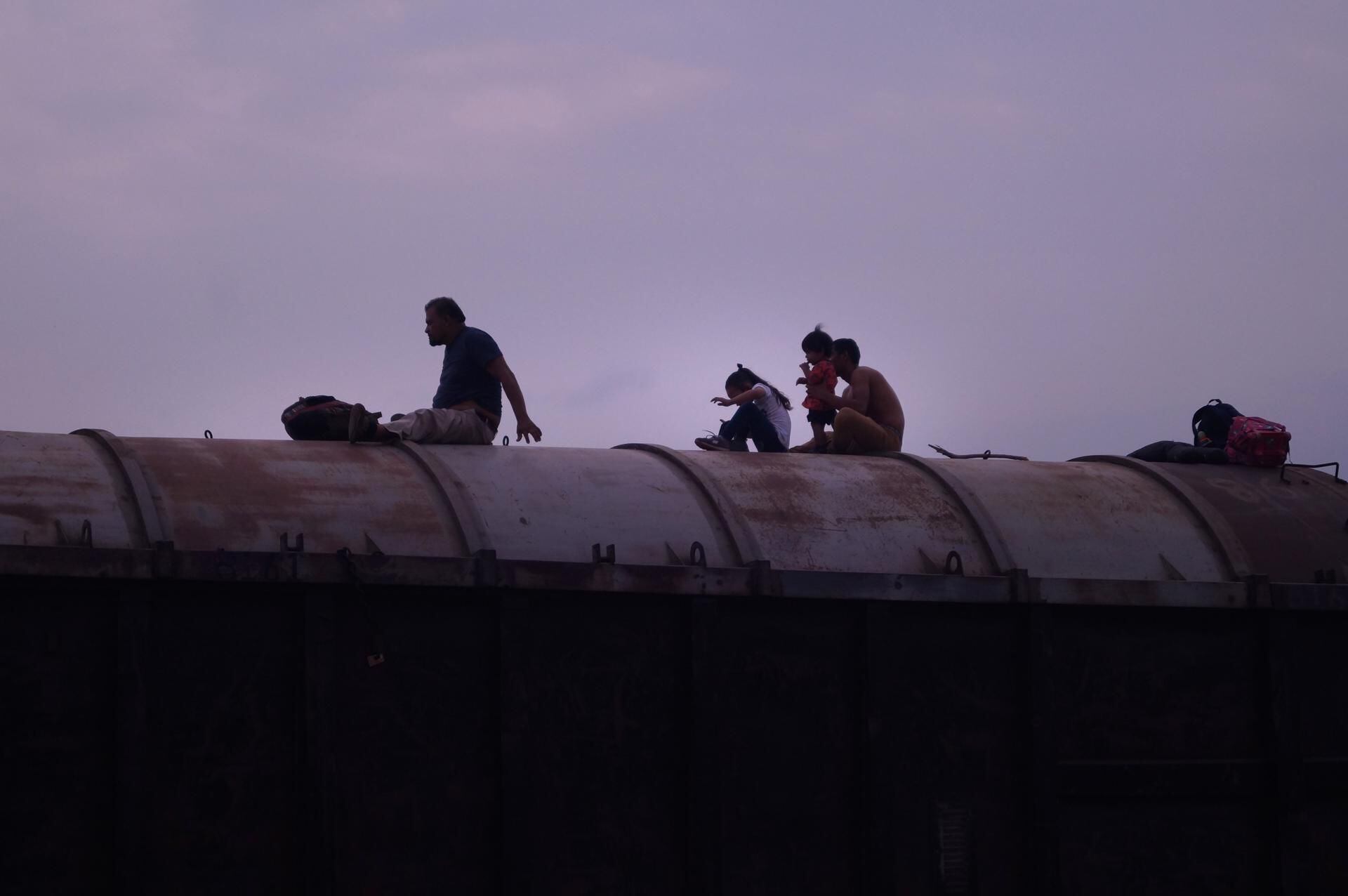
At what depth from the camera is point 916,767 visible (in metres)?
7.05

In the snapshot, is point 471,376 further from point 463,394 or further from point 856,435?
point 856,435

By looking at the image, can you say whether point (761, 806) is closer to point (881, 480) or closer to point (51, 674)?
point (881, 480)

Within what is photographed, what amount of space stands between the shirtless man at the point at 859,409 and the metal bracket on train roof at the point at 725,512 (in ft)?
4.13

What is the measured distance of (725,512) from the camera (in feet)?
24.0

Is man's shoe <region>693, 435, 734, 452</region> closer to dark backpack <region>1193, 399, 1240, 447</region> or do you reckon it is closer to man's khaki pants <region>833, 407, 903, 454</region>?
man's khaki pants <region>833, 407, 903, 454</region>

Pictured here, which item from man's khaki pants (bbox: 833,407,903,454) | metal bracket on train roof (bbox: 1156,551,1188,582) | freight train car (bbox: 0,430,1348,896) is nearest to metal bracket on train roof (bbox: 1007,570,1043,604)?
freight train car (bbox: 0,430,1348,896)

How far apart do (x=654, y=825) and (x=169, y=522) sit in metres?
2.36

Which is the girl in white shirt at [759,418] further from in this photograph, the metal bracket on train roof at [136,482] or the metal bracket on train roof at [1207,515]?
the metal bracket on train roof at [136,482]

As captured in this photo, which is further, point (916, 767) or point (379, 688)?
point (916, 767)

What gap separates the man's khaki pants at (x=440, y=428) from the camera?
298 inches

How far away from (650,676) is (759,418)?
3.49 meters

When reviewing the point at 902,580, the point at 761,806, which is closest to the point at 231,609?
the point at 761,806

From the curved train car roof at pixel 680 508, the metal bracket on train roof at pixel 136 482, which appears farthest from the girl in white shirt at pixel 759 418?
the metal bracket on train roof at pixel 136 482

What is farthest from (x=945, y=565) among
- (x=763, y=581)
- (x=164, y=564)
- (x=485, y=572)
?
(x=164, y=564)
